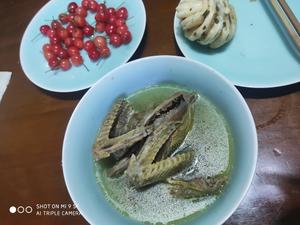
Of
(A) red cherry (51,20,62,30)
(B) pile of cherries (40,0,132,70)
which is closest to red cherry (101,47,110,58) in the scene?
(B) pile of cherries (40,0,132,70)

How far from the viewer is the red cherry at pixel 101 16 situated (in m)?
1.17

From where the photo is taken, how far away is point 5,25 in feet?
4.19

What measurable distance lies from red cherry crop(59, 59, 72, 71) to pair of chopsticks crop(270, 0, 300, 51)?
0.62 m

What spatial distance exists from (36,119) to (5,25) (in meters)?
0.42

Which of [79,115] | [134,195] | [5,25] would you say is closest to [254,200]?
[134,195]

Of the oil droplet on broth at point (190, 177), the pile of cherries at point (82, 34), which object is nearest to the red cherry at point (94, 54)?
the pile of cherries at point (82, 34)

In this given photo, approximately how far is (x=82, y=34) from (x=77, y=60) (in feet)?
0.38

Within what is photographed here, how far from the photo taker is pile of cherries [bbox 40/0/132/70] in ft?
3.64

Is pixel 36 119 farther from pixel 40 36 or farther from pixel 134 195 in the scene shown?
pixel 134 195

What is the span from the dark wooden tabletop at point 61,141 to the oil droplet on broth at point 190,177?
111 millimetres

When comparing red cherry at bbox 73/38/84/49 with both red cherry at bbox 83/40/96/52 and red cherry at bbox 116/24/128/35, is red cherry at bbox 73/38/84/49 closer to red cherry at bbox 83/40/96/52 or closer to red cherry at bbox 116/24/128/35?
red cherry at bbox 83/40/96/52

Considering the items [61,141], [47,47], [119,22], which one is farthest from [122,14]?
[61,141]

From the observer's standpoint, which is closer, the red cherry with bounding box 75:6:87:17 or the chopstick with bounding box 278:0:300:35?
the chopstick with bounding box 278:0:300:35

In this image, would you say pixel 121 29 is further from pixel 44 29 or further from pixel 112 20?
pixel 44 29
